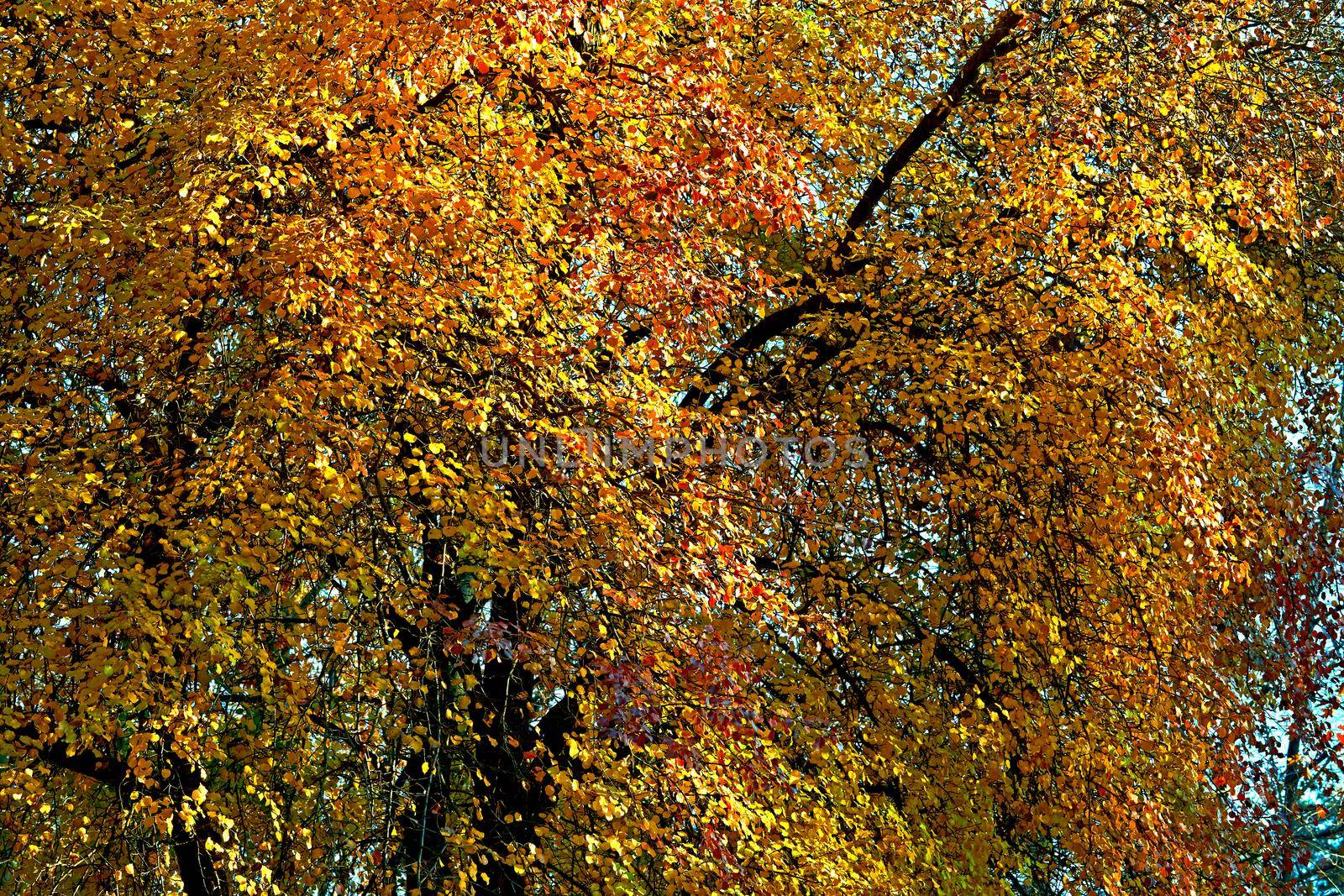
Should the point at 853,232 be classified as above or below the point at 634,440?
above

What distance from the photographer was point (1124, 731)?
9.95m

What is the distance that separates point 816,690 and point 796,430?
5.91 ft

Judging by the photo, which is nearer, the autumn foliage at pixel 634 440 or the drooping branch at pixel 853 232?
the autumn foliage at pixel 634 440

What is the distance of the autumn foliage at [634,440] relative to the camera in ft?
23.6

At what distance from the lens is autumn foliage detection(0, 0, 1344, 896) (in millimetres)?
7195

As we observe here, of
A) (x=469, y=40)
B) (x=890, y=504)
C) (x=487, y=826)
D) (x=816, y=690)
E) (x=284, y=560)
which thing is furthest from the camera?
(x=890, y=504)

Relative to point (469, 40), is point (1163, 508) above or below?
above

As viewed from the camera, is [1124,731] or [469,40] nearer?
[469,40]

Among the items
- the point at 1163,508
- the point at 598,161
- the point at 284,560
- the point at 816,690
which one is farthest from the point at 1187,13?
the point at 284,560

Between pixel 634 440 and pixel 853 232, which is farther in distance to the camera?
pixel 853 232

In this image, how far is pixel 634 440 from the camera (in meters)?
7.72

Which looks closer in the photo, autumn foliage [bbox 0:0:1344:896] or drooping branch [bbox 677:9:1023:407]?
autumn foliage [bbox 0:0:1344:896]

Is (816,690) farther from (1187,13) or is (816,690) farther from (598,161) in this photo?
(1187,13)

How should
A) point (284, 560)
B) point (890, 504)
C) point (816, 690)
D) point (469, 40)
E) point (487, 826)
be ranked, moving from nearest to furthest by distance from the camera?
point (469, 40), point (284, 560), point (487, 826), point (816, 690), point (890, 504)
